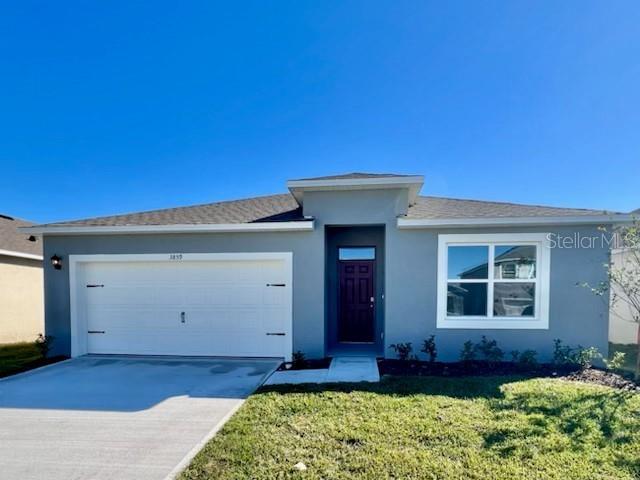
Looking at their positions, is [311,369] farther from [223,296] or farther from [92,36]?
[92,36]

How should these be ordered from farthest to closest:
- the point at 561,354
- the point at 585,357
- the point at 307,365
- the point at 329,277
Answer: the point at 329,277 < the point at 307,365 < the point at 561,354 < the point at 585,357

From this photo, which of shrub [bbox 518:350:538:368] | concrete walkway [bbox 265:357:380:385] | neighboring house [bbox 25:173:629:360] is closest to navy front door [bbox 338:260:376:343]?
neighboring house [bbox 25:173:629:360]

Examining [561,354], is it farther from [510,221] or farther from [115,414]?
[115,414]

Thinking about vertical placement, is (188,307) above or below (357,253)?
below

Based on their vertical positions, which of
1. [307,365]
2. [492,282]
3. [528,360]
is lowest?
[307,365]

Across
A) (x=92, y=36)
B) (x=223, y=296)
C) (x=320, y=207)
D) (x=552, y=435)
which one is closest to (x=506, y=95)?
(x=320, y=207)

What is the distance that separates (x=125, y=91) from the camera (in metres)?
10.6

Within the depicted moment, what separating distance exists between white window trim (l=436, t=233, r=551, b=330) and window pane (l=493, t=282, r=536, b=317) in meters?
0.09

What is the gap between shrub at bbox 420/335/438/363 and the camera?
6.37m

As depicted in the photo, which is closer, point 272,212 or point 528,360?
point 528,360

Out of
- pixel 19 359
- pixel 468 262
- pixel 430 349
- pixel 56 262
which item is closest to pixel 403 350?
pixel 430 349

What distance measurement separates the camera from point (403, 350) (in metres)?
6.42

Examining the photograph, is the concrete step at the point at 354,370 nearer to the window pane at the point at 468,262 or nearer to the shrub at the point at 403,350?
the shrub at the point at 403,350

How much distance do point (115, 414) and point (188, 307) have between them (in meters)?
3.21
